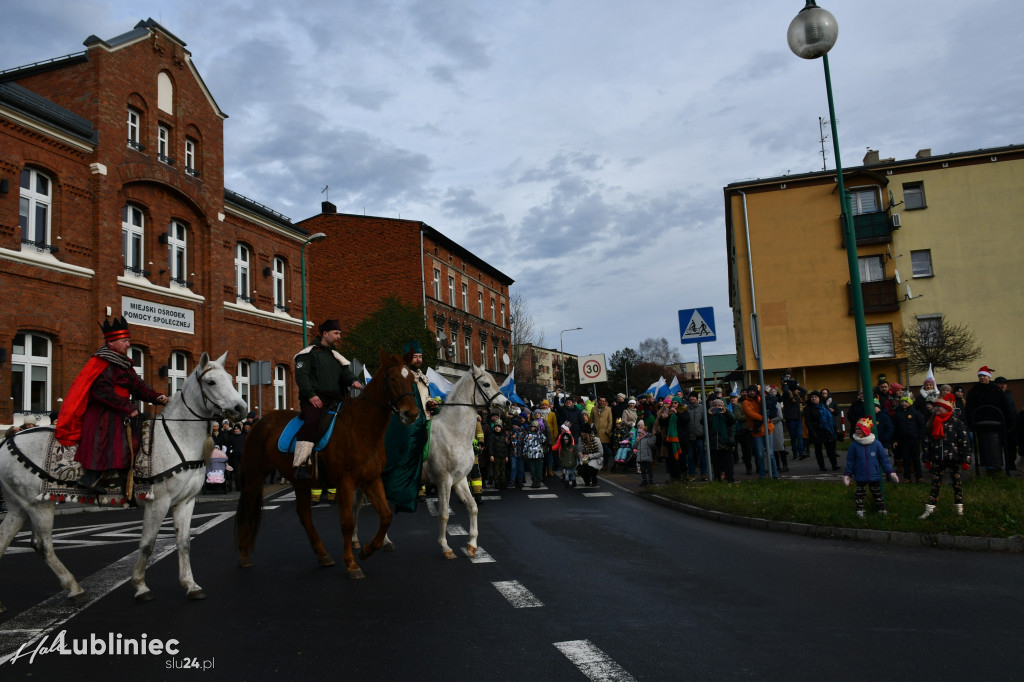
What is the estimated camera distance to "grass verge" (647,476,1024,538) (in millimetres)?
9102

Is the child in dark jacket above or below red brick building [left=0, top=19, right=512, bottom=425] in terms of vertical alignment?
below

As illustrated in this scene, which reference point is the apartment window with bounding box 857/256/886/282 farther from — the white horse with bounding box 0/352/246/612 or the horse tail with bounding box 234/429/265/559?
the white horse with bounding box 0/352/246/612

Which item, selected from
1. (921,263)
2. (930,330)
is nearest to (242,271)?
(930,330)

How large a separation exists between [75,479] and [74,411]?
0.57 metres

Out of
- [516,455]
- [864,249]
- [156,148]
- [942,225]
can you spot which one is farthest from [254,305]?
[942,225]

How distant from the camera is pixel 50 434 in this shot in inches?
255

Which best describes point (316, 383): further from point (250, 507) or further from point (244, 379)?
point (244, 379)

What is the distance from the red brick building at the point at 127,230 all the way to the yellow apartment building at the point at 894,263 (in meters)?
25.7

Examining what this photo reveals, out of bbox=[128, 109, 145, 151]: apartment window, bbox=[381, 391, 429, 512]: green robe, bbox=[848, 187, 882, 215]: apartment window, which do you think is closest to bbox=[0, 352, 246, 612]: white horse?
bbox=[381, 391, 429, 512]: green robe

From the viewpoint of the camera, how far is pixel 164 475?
6.47 meters

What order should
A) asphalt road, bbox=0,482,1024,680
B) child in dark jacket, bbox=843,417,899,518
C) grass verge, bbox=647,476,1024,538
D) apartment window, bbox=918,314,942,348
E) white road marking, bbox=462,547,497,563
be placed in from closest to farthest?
asphalt road, bbox=0,482,1024,680 < white road marking, bbox=462,547,497,563 < grass verge, bbox=647,476,1024,538 < child in dark jacket, bbox=843,417,899,518 < apartment window, bbox=918,314,942,348

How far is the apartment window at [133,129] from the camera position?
2606 cm

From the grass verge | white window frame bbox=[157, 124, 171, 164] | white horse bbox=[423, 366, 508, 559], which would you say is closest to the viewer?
white horse bbox=[423, 366, 508, 559]

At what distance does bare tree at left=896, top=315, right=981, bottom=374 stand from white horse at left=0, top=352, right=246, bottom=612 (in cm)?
3334
